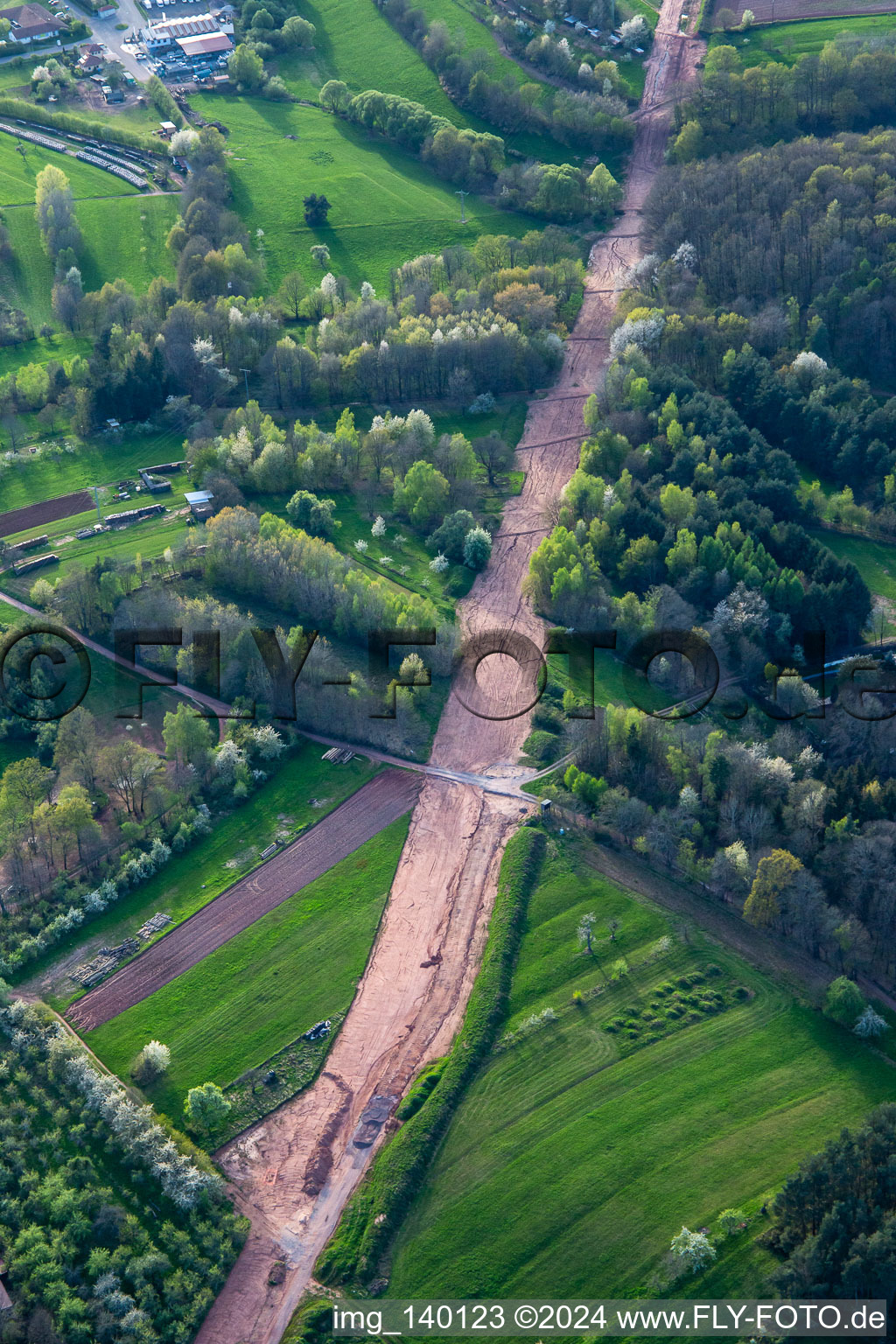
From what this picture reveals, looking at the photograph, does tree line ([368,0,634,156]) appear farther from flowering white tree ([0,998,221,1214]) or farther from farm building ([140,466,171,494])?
flowering white tree ([0,998,221,1214])

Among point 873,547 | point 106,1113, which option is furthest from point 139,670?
point 873,547

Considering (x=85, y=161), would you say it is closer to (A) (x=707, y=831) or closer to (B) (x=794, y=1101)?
(A) (x=707, y=831)

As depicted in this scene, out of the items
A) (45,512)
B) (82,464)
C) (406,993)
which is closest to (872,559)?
(406,993)

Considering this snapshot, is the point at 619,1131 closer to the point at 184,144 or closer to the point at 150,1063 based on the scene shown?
the point at 150,1063

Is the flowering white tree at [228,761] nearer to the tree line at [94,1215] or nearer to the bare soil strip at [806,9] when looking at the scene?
the tree line at [94,1215]

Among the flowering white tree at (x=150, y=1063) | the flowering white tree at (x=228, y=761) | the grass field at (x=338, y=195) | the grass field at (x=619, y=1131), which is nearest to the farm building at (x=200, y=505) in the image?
the flowering white tree at (x=228, y=761)

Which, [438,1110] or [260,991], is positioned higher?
[438,1110]

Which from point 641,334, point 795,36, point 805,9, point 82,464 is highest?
point 805,9

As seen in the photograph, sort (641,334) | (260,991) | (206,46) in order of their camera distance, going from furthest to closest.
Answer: (206,46)
(641,334)
(260,991)
